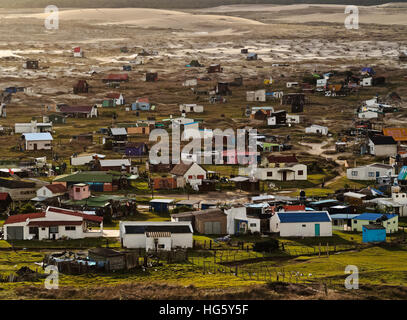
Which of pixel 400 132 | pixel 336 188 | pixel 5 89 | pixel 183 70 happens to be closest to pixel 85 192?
pixel 336 188

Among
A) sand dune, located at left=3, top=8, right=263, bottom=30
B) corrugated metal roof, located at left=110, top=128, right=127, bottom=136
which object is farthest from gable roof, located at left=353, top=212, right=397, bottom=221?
sand dune, located at left=3, top=8, right=263, bottom=30

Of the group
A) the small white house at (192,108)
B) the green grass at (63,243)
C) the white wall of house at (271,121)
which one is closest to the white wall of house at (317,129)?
the white wall of house at (271,121)

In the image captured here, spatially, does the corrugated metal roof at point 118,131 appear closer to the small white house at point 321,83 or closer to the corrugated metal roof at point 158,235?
the corrugated metal roof at point 158,235

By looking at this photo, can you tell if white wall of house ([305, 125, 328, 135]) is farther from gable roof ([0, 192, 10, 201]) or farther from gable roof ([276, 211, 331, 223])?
gable roof ([0, 192, 10, 201])

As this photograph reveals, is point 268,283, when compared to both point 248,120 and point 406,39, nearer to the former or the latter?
point 248,120

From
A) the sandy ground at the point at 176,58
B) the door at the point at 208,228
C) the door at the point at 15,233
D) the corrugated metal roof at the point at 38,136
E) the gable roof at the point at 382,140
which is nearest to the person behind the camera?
the door at the point at 15,233
